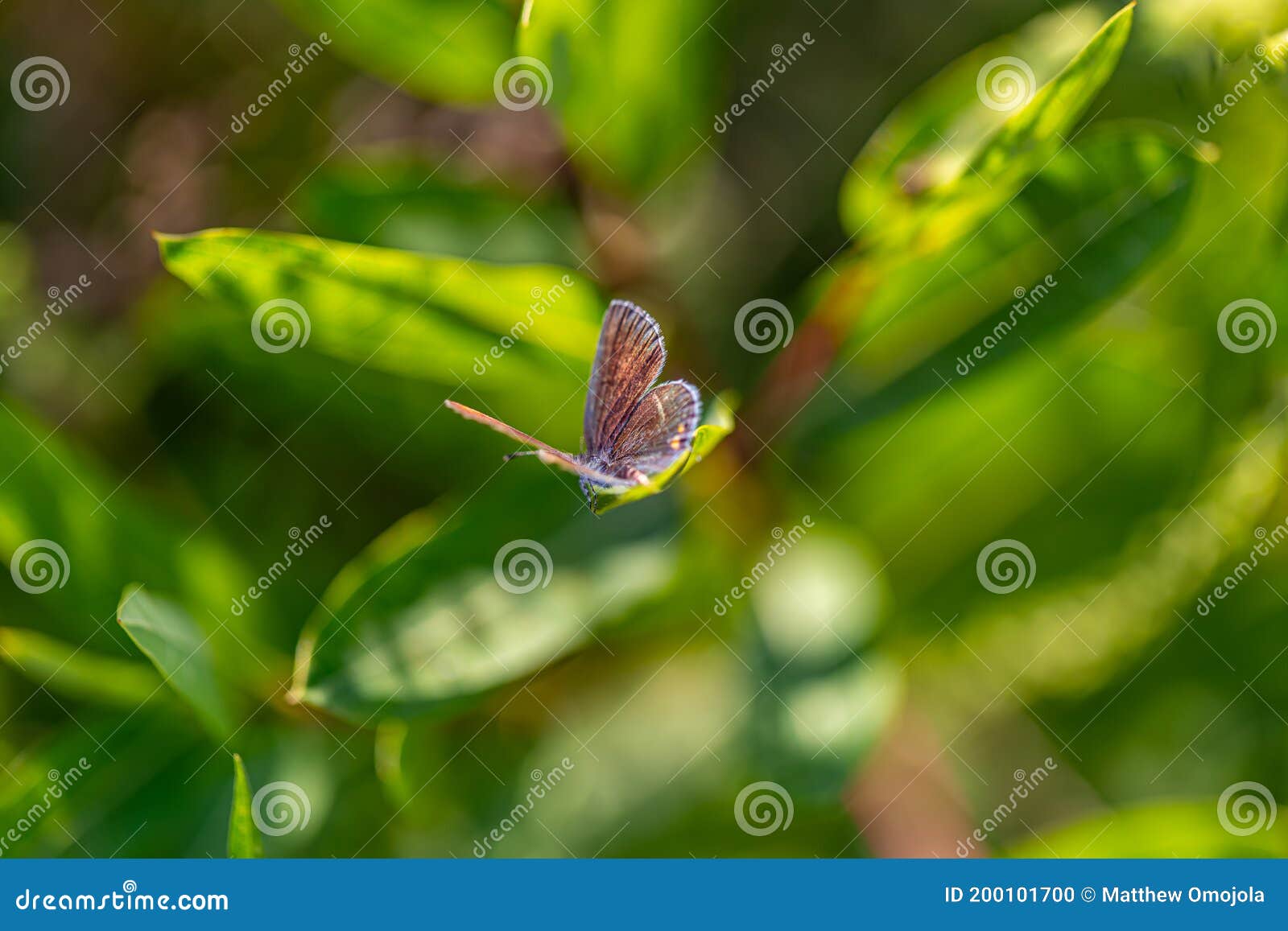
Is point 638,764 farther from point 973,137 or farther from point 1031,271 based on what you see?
point 973,137

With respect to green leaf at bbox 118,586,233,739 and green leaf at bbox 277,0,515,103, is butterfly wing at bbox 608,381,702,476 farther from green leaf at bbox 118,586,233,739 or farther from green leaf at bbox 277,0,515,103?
green leaf at bbox 277,0,515,103

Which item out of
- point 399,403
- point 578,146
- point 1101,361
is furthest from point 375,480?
point 1101,361

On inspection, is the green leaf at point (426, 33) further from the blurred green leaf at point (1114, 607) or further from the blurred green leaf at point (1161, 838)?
the blurred green leaf at point (1161, 838)

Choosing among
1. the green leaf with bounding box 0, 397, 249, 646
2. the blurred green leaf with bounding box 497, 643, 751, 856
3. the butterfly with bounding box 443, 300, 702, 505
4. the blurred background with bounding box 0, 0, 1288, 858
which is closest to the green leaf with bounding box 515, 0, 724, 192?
the blurred background with bounding box 0, 0, 1288, 858

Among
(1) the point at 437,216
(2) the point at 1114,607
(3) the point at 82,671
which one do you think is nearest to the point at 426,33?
(1) the point at 437,216

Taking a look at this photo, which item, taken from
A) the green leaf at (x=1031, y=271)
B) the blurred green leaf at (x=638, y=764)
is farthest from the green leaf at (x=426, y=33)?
the blurred green leaf at (x=638, y=764)

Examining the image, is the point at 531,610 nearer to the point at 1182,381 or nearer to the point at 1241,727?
the point at 1182,381
